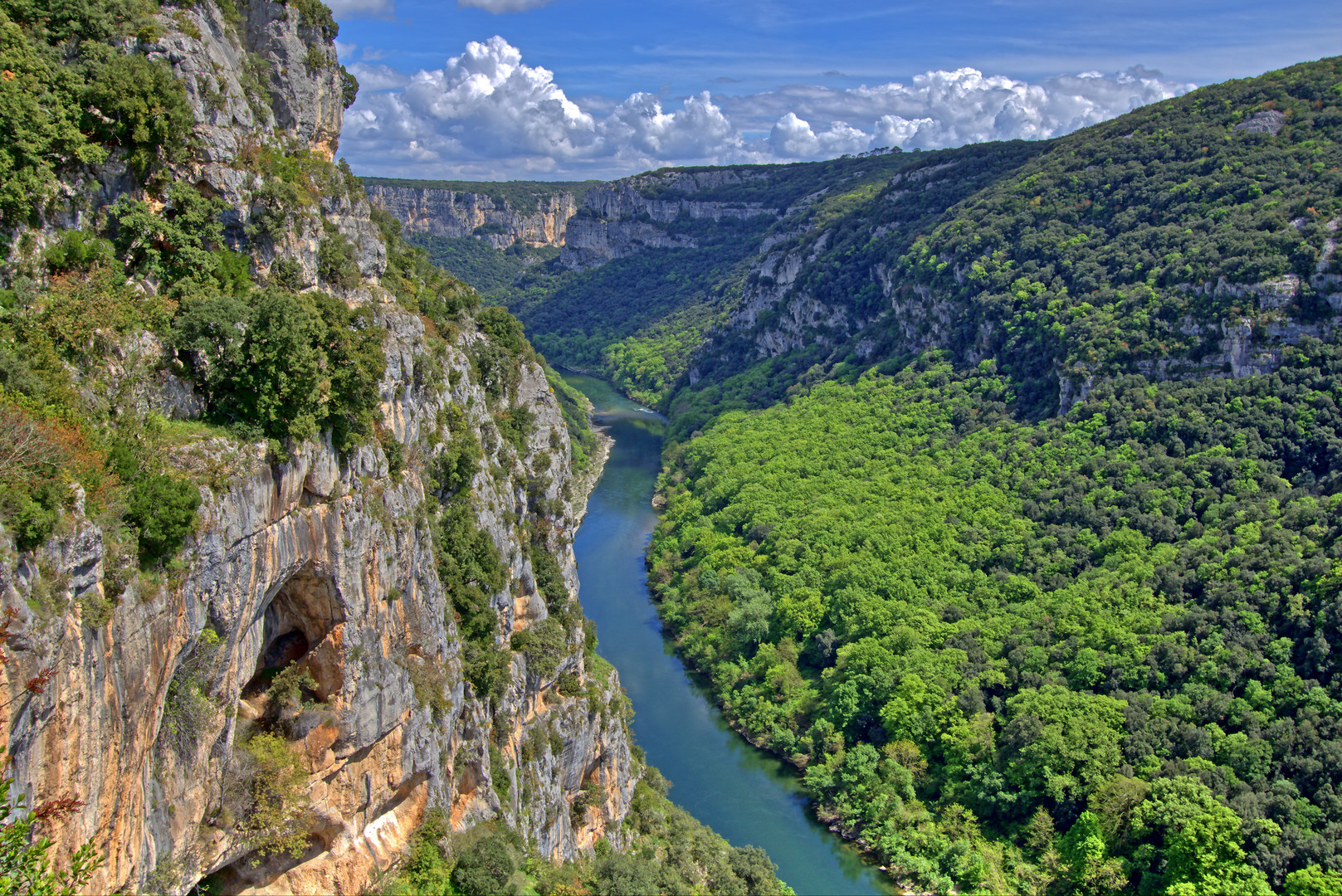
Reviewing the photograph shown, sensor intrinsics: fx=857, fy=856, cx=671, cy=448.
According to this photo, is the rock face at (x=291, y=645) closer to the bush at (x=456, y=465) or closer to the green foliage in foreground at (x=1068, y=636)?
the bush at (x=456, y=465)

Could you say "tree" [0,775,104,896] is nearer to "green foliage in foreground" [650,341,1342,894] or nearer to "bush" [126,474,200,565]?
"bush" [126,474,200,565]

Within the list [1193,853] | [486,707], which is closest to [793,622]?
[1193,853]

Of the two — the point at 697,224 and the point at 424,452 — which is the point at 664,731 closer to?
the point at 424,452

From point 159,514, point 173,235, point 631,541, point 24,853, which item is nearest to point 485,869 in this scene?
point 159,514

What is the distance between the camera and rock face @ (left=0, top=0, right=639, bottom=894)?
12312 mm

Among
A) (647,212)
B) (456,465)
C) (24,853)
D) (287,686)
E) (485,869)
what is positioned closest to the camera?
(24,853)

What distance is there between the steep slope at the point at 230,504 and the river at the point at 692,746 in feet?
45.8

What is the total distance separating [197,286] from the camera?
60.0 ft

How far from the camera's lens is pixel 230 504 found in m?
15.9

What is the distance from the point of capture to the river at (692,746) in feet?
131

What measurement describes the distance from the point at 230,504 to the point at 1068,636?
140 ft

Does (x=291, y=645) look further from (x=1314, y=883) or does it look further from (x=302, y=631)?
(x=1314, y=883)

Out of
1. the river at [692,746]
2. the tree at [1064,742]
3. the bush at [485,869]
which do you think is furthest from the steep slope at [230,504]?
the tree at [1064,742]

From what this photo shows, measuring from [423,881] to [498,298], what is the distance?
173m
